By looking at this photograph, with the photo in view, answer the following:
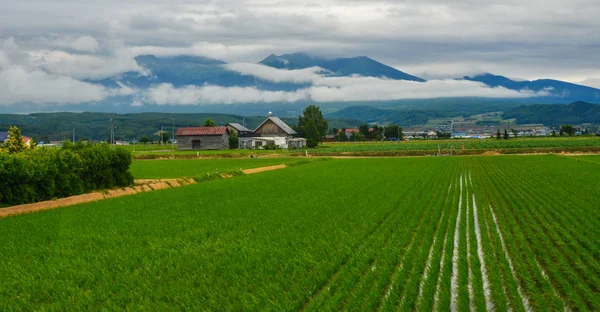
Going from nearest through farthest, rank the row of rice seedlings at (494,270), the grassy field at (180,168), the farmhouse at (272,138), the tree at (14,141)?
1. the row of rice seedlings at (494,270)
2. the grassy field at (180,168)
3. the tree at (14,141)
4. the farmhouse at (272,138)

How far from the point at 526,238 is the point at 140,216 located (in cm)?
1077

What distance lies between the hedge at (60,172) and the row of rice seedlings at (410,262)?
14925mm

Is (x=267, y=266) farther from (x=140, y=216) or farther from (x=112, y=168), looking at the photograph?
(x=112, y=168)

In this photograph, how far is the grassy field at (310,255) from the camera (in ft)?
26.4

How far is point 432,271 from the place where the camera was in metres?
9.44

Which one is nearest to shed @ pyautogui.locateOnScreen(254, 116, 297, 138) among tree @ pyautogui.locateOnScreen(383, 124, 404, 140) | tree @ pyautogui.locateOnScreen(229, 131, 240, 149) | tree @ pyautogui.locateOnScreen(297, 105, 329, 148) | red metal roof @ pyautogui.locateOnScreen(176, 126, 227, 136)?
tree @ pyautogui.locateOnScreen(297, 105, 329, 148)

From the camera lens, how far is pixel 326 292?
325 inches

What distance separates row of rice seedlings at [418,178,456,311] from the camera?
7.75 meters

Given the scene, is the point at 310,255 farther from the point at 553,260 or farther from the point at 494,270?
the point at 553,260

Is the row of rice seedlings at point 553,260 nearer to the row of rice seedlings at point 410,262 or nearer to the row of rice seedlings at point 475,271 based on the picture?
the row of rice seedlings at point 475,271

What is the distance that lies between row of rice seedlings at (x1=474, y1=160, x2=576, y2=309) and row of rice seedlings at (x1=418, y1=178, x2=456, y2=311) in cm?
123

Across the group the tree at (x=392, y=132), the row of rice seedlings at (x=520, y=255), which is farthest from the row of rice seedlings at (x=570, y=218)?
the tree at (x=392, y=132)

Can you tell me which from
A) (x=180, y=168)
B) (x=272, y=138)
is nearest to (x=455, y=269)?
(x=180, y=168)

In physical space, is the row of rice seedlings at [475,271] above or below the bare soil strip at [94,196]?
above
